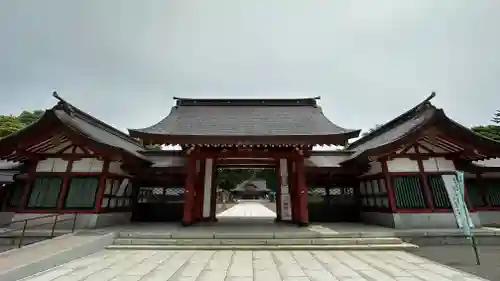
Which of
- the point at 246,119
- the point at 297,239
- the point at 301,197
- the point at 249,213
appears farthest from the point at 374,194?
the point at 249,213

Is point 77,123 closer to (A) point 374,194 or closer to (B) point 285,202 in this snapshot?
(B) point 285,202

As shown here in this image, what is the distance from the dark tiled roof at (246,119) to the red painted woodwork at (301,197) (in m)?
1.32

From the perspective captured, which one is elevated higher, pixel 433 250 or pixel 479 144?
pixel 479 144

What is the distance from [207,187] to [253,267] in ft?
19.8

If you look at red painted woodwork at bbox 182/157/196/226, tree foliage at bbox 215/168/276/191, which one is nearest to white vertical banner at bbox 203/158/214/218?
red painted woodwork at bbox 182/157/196/226

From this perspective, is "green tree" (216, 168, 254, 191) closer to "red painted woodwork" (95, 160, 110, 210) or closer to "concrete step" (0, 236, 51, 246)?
"red painted woodwork" (95, 160, 110, 210)

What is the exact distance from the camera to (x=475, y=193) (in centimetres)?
1137

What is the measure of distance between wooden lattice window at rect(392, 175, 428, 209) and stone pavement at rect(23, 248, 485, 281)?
332cm

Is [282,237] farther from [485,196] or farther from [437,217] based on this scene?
[485,196]

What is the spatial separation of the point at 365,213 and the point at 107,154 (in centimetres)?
1059

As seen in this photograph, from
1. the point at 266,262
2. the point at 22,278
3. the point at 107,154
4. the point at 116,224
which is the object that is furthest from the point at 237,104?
the point at 22,278

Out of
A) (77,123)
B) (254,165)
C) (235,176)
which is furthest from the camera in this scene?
(235,176)

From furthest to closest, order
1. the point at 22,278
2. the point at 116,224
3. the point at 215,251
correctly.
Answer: the point at 116,224 → the point at 215,251 → the point at 22,278

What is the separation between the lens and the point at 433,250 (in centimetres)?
748
